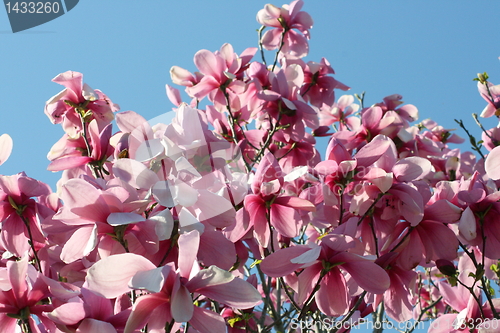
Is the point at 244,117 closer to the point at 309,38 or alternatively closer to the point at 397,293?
the point at 309,38

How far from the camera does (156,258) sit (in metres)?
1.01

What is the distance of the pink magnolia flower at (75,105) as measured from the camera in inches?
65.1

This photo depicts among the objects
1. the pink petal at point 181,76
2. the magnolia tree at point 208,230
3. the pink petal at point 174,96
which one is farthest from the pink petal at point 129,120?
the pink petal at point 174,96

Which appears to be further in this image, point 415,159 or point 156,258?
point 415,159

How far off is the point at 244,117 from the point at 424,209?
1.26m

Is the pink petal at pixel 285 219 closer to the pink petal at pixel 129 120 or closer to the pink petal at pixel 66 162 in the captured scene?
the pink petal at pixel 129 120

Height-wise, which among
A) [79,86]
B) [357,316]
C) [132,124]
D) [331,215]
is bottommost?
[357,316]

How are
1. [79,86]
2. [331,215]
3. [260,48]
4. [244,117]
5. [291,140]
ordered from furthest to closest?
[260,48] < [244,117] < [291,140] < [79,86] < [331,215]

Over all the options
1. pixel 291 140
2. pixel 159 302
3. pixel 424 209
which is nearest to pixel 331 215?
pixel 424 209

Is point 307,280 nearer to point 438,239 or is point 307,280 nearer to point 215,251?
point 215,251

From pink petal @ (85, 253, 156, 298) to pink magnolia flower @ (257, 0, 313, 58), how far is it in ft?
7.12

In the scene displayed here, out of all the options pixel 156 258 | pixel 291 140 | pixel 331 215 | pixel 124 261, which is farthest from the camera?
pixel 291 140

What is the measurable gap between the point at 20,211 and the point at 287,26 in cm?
200

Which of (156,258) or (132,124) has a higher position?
(132,124)
